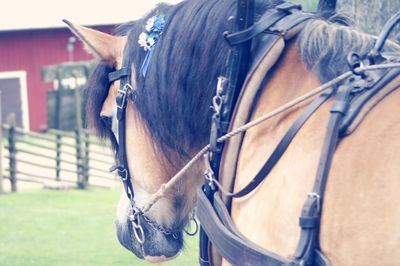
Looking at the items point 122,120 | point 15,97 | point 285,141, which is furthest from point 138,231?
point 15,97

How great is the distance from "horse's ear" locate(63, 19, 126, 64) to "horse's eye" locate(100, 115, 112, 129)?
251 mm

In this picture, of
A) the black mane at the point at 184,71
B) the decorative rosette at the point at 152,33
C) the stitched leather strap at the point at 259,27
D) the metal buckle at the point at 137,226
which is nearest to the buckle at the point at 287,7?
the stitched leather strap at the point at 259,27

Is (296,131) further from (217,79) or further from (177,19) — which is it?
(177,19)

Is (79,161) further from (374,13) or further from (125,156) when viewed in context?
(125,156)

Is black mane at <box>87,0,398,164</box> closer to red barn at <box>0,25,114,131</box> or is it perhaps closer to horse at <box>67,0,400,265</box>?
horse at <box>67,0,400,265</box>

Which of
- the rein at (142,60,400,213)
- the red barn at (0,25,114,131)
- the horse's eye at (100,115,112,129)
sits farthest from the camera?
the red barn at (0,25,114,131)

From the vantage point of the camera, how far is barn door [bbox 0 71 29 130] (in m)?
25.6

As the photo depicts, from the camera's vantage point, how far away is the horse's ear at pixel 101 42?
338 cm

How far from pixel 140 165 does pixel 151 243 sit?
36 cm

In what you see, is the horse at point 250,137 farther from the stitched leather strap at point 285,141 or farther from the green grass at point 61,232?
the green grass at point 61,232

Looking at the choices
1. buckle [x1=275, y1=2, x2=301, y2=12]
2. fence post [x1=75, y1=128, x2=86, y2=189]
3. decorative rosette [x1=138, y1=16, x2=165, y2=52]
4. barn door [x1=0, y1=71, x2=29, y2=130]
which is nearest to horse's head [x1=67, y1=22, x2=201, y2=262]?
decorative rosette [x1=138, y1=16, x2=165, y2=52]

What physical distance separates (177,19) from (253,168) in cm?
85

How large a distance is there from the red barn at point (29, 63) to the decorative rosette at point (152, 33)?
75.4 feet

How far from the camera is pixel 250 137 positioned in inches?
106
